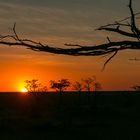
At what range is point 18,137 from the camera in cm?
2848

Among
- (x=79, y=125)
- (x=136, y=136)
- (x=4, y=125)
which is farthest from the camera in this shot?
(x=79, y=125)

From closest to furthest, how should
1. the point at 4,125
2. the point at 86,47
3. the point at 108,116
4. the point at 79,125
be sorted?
the point at 86,47 < the point at 4,125 < the point at 79,125 < the point at 108,116

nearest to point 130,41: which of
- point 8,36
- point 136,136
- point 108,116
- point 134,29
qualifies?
point 134,29

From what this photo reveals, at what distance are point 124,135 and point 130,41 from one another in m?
26.2

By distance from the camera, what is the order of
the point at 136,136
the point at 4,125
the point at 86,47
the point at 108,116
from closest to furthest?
the point at 86,47 → the point at 136,136 → the point at 4,125 → the point at 108,116

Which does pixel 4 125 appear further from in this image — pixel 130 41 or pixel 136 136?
pixel 130 41

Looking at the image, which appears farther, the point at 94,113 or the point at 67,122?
the point at 94,113

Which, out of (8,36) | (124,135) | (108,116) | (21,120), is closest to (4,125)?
(21,120)

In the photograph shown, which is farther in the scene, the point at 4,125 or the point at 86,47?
the point at 4,125

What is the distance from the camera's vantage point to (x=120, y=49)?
2.36 metres

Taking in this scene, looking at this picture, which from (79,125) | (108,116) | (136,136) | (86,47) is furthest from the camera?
(108,116)

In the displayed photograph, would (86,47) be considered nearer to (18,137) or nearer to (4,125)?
(18,137)

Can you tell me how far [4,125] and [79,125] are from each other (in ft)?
17.3

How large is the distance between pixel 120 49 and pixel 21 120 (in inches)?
1361
